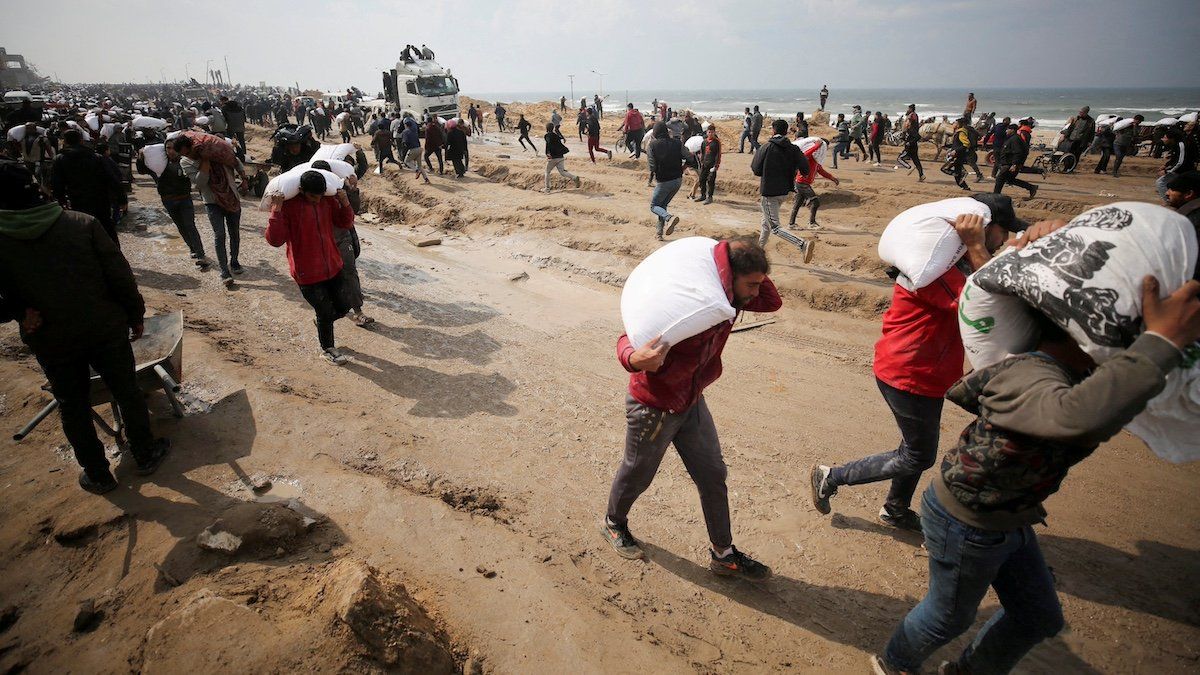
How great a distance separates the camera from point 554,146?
13469 mm

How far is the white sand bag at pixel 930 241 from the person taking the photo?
247 centimetres

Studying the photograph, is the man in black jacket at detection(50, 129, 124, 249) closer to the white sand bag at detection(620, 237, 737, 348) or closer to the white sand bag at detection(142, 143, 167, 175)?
the white sand bag at detection(142, 143, 167, 175)

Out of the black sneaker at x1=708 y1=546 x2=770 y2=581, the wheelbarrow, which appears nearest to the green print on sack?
the black sneaker at x1=708 y1=546 x2=770 y2=581

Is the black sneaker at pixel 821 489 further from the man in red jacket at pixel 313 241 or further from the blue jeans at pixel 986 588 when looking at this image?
the man in red jacket at pixel 313 241

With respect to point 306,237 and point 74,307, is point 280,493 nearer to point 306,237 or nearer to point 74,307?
point 74,307

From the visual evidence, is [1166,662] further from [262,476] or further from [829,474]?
[262,476]

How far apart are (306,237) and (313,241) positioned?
0.06 m

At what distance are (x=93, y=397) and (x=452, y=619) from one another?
3056 millimetres

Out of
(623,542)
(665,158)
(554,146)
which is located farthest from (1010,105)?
(623,542)

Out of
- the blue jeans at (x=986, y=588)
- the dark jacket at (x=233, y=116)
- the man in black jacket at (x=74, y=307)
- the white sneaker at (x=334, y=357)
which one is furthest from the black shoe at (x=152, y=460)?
the dark jacket at (x=233, y=116)

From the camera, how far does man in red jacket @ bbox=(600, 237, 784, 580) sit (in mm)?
2342

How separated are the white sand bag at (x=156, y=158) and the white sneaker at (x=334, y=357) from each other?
13.6 feet

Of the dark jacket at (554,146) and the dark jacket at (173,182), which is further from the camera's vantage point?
the dark jacket at (554,146)

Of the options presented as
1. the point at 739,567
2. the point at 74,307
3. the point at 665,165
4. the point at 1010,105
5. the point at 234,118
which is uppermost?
the point at 1010,105
